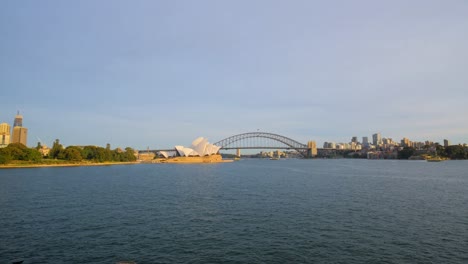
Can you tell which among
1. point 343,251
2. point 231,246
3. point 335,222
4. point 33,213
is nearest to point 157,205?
point 33,213

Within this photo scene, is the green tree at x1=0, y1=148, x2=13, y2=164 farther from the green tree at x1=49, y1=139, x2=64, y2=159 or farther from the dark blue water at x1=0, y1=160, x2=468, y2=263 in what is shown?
the dark blue water at x1=0, y1=160, x2=468, y2=263

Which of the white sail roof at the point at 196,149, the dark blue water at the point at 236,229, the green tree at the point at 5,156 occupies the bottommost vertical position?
the dark blue water at the point at 236,229

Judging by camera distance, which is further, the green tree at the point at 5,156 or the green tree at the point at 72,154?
the green tree at the point at 72,154

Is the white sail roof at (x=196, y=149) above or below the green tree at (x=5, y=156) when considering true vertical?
above

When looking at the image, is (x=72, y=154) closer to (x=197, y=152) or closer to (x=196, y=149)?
(x=196, y=149)

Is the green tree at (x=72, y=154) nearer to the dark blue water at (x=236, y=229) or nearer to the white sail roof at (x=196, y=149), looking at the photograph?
the white sail roof at (x=196, y=149)

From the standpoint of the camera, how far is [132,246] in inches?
592

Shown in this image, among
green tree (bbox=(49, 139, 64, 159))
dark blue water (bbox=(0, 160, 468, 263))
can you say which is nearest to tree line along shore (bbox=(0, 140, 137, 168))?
green tree (bbox=(49, 139, 64, 159))

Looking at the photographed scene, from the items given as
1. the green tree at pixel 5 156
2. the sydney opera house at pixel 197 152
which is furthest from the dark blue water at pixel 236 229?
the sydney opera house at pixel 197 152

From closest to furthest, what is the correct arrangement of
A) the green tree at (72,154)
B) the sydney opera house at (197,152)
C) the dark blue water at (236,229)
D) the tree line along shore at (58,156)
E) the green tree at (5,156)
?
the dark blue water at (236,229)
the green tree at (5,156)
the tree line along shore at (58,156)
the green tree at (72,154)
the sydney opera house at (197,152)

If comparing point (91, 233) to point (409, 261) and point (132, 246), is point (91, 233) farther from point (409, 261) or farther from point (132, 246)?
point (409, 261)

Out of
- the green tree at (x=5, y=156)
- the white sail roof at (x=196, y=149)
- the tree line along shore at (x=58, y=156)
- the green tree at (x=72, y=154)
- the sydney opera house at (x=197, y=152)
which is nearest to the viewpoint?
the green tree at (x=5, y=156)

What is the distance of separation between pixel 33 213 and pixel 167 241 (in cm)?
1298

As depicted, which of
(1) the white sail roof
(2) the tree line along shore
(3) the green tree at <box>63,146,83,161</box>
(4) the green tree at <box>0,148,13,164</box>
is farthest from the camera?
(1) the white sail roof
